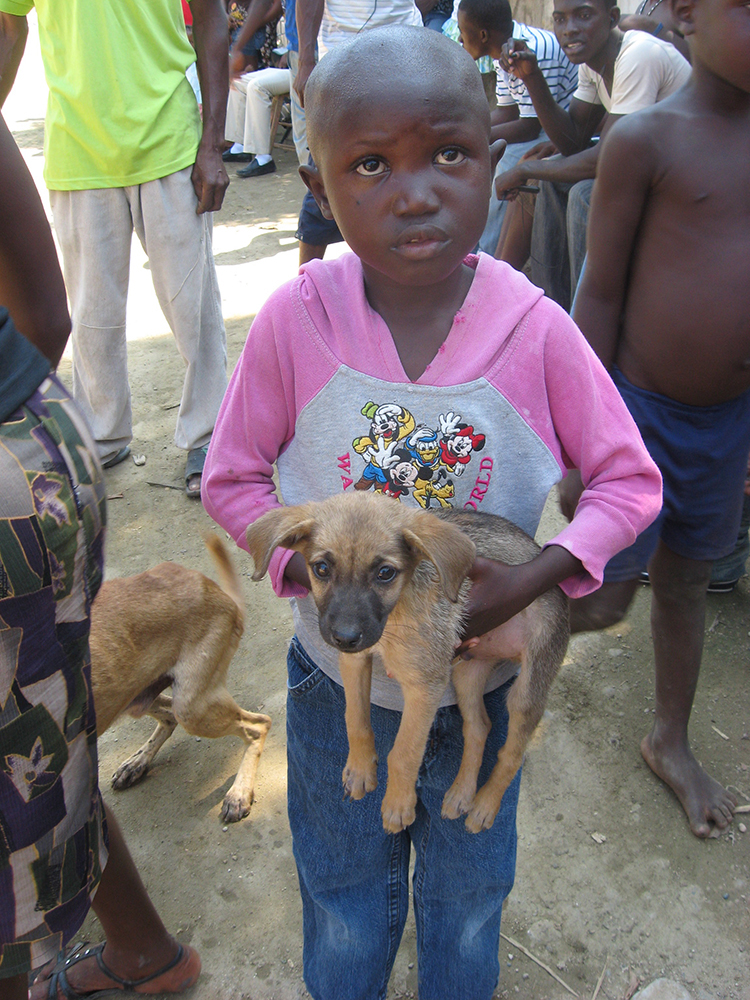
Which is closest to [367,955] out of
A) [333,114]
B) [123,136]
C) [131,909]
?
[131,909]

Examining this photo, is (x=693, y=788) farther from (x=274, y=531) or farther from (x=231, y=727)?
(x=274, y=531)

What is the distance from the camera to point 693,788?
10.1 ft

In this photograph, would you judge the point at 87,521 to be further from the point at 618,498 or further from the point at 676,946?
the point at 676,946

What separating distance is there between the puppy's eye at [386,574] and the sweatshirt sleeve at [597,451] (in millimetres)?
360

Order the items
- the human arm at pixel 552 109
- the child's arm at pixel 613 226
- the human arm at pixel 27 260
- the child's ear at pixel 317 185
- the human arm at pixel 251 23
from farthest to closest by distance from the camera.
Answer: the human arm at pixel 251 23
the human arm at pixel 552 109
the child's arm at pixel 613 226
the human arm at pixel 27 260
the child's ear at pixel 317 185

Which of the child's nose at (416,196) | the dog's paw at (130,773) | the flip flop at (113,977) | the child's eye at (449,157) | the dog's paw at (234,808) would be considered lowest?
the dog's paw at (130,773)

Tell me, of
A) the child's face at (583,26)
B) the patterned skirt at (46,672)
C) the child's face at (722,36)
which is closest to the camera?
the patterned skirt at (46,672)

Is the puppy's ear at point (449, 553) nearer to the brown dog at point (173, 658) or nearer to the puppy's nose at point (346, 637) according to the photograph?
the puppy's nose at point (346, 637)

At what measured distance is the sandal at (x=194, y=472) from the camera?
512cm

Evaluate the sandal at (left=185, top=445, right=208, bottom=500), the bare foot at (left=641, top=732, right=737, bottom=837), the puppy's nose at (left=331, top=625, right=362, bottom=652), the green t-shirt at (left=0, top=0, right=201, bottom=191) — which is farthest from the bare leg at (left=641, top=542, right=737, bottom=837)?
the green t-shirt at (left=0, top=0, right=201, bottom=191)

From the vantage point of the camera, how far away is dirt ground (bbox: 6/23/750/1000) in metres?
2.67

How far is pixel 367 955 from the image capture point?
6.95ft

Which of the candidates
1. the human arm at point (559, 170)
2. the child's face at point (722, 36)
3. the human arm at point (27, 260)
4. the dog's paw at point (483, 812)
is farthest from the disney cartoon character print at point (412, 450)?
the human arm at point (559, 170)

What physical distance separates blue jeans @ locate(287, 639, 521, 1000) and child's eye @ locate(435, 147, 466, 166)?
3.97 feet
